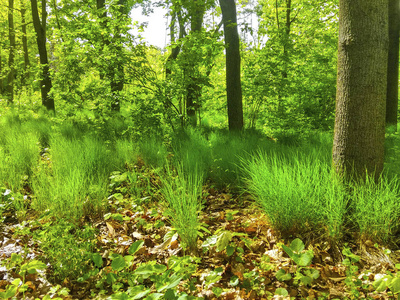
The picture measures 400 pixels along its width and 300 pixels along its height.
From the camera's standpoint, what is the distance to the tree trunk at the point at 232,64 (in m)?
5.10

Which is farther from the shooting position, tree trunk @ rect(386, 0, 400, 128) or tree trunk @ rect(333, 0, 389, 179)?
tree trunk @ rect(386, 0, 400, 128)

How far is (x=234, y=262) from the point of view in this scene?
75.5 inches

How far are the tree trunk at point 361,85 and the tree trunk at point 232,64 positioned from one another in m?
2.94

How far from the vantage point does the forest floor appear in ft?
5.31

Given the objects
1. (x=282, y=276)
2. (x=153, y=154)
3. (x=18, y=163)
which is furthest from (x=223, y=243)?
(x=18, y=163)

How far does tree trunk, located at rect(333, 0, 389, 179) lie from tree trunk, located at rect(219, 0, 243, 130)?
9.63 ft

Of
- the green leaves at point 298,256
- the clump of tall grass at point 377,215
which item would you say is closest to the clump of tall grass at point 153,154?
the green leaves at point 298,256

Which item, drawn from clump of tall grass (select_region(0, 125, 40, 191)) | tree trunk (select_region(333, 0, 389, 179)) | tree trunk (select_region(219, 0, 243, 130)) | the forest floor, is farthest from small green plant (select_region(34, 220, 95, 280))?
tree trunk (select_region(219, 0, 243, 130))

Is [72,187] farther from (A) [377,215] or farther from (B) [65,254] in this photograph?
(A) [377,215]

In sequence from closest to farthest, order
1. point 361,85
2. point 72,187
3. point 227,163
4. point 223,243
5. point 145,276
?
point 145,276 → point 223,243 → point 361,85 → point 72,187 → point 227,163

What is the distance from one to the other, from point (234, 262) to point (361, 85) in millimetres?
1795

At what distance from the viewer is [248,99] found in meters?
6.18

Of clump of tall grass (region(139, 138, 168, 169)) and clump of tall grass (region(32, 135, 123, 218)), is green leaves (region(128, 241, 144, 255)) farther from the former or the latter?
clump of tall grass (region(139, 138, 168, 169))

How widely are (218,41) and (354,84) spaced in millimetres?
3144
